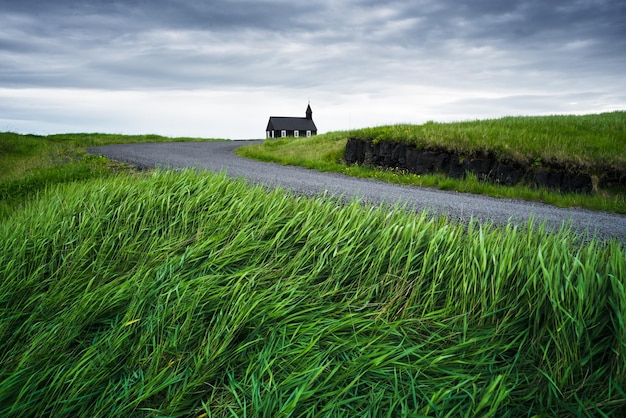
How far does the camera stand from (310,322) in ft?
11.1

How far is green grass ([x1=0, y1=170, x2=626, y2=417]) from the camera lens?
9.11 ft

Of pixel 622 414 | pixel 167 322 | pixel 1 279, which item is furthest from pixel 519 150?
pixel 1 279

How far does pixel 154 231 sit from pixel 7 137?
31883 millimetres

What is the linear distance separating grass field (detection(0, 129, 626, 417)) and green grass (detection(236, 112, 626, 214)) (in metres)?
7.80

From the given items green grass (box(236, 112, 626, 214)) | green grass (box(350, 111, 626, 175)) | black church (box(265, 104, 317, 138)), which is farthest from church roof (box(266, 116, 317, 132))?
green grass (box(350, 111, 626, 175))

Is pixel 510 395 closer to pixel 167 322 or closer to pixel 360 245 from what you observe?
pixel 360 245

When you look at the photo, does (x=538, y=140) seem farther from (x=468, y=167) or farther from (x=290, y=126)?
(x=290, y=126)

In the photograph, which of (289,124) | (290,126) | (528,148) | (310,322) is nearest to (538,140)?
(528,148)

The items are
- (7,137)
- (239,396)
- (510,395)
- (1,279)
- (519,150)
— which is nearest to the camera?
(510,395)

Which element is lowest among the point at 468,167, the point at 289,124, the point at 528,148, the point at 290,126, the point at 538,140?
the point at 468,167

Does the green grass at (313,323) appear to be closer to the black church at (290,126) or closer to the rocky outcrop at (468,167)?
the rocky outcrop at (468,167)

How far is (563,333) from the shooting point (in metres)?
2.88

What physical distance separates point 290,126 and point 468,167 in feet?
230

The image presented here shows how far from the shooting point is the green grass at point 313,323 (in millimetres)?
2777
